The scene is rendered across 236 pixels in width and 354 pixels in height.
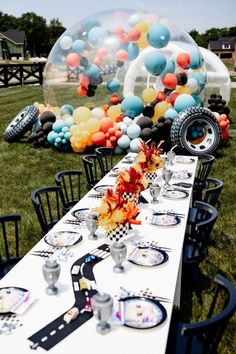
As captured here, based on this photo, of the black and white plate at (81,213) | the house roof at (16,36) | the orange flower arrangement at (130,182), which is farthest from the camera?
the house roof at (16,36)

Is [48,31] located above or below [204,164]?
above

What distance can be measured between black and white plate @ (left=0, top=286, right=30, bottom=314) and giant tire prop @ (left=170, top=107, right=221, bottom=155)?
7031 millimetres

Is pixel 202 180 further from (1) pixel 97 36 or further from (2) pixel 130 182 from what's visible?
(1) pixel 97 36

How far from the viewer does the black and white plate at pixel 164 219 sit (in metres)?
3.81

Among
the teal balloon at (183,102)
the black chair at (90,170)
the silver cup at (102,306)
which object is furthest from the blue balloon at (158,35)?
the silver cup at (102,306)

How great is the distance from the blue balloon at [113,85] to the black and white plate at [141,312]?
7.98 m

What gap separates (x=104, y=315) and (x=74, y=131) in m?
7.78

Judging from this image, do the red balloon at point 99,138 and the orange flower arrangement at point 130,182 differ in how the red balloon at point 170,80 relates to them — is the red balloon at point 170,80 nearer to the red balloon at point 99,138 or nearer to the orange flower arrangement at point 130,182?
the red balloon at point 99,138

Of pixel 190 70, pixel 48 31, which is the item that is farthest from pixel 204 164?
pixel 48 31

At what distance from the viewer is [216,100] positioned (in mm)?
12844

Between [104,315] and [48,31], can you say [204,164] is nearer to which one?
[104,315]

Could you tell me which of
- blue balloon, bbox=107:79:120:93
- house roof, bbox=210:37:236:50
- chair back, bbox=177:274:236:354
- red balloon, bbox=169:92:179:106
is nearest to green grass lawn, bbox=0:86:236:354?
chair back, bbox=177:274:236:354

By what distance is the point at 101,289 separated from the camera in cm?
269

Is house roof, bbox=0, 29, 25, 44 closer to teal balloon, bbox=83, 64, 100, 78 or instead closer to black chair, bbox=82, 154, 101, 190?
teal balloon, bbox=83, 64, 100, 78
